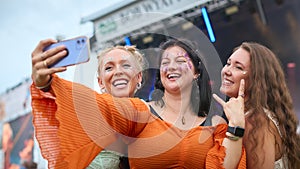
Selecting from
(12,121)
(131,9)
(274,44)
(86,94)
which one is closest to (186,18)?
(131,9)

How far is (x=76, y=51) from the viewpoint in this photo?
1.06 meters

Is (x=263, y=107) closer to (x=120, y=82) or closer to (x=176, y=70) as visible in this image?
(x=176, y=70)

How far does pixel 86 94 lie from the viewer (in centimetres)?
113

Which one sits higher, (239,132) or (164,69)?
(164,69)

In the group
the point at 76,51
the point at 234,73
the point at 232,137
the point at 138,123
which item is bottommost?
the point at 232,137

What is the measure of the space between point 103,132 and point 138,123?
12 cm

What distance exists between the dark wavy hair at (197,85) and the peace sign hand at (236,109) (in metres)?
0.07

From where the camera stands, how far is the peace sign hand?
1.32 metres

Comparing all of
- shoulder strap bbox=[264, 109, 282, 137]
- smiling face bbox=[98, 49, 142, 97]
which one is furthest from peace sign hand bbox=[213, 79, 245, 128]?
smiling face bbox=[98, 49, 142, 97]

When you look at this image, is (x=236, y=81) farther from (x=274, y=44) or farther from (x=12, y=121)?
(x=12, y=121)

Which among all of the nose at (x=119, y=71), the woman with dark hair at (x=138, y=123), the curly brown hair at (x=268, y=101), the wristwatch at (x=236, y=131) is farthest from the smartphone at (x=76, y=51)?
the curly brown hair at (x=268, y=101)

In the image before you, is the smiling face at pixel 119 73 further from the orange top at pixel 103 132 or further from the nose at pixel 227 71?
the nose at pixel 227 71

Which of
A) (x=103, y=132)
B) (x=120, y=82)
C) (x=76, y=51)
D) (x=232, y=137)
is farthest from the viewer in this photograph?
(x=120, y=82)

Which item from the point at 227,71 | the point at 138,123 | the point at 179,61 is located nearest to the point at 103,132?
the point at 138,123
